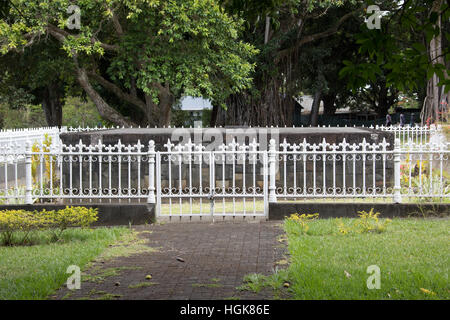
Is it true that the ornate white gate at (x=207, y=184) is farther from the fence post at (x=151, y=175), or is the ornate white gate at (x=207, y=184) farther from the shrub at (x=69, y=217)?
the shrub at (x=69, y=217)

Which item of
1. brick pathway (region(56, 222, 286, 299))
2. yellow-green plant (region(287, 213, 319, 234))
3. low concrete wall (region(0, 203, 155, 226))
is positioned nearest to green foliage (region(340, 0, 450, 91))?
brick pathway (region(56, 222, 286, 299))

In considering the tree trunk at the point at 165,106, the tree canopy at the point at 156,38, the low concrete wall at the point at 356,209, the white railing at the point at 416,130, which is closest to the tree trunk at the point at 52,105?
the tree canopy at the point at 156,38

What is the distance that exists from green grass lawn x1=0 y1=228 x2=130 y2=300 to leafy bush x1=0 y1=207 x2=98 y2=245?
233mm

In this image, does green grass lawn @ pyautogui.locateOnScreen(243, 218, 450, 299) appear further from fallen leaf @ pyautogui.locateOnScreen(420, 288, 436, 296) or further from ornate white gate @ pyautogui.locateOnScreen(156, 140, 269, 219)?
ornate white gate @ pyautogui.locateOnScreen(156, 140, 269, 219)

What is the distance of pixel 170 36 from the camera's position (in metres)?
20.0

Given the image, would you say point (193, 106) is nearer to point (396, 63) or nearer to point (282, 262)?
point (282, 262)

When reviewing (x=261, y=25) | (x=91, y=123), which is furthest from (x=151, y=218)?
(x=91, y=123)

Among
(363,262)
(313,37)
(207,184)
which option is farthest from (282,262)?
(313,37)

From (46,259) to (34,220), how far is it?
3.58ft

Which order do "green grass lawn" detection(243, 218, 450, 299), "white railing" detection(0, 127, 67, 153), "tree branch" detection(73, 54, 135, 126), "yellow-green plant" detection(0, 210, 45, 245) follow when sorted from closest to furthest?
"green grass lawn" detection(243, 218, 450, 299) → "yellow-green plant" detection(0, 210, 45, 245) → "white railing" detection(0, 127, 67, 153) → "tree branch" detection(73, 54, 135, 126)

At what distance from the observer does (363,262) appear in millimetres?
7211

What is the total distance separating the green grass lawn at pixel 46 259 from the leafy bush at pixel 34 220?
23 cm

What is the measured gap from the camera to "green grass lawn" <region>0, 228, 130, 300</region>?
6285 millimetres

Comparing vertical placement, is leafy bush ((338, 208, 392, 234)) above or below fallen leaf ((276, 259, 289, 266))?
above
